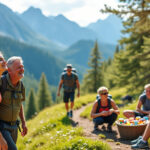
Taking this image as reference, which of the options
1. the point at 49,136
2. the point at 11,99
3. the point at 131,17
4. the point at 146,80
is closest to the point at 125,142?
the point at 49,136

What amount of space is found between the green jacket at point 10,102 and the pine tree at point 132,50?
11964 mm

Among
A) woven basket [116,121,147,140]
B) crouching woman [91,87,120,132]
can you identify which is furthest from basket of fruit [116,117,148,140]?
crouching woman [91,87,120,132]

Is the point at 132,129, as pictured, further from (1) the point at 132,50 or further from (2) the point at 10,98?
(1) the point at 132,50

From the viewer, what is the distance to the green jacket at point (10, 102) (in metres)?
3.81

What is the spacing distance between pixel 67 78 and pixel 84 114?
245 cm

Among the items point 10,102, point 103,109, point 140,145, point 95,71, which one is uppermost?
point 95,71

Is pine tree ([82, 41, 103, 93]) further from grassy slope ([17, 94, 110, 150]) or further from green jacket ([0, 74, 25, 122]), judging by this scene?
green jacket ([0, 74, 25, 122])

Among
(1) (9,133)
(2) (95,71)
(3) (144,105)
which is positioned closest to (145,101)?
(3) (144,105)

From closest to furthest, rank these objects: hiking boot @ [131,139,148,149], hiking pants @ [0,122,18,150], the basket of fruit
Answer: hiking pants @ [0,122,18,150], hiking boot @ [131,139,148,149], the basket of fruit

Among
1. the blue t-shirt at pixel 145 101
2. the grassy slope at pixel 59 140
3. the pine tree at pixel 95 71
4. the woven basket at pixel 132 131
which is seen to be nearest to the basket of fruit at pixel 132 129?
the woven basket at pixel 132 131

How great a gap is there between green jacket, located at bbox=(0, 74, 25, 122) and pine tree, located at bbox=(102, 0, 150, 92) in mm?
11964

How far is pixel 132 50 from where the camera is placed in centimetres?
2258

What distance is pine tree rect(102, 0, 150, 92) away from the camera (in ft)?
47.4

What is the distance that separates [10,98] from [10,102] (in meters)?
0.08
